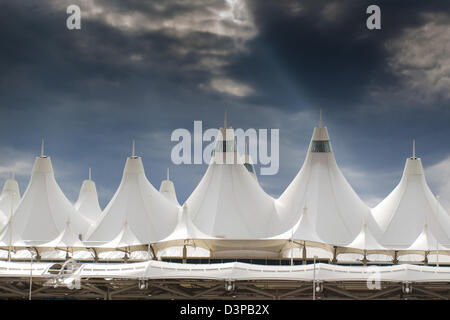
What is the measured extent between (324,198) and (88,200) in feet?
99.3

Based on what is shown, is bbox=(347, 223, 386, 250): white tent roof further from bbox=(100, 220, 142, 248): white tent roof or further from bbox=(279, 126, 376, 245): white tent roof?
bbox=(100, 220, 142, 248): white tent roof

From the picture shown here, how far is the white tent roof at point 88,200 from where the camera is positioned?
3228 inches

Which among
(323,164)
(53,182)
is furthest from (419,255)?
(53,182)

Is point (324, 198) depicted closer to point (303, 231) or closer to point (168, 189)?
point (303, 231)

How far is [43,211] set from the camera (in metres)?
69.6

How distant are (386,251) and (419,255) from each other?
17.4ft

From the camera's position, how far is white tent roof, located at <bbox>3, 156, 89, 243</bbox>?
224 ft

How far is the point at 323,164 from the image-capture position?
64.6 meters

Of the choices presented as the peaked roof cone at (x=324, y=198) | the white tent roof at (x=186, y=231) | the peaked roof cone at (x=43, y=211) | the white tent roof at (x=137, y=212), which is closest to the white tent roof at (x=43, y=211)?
the peaked roof cone at (x=43, y=211)

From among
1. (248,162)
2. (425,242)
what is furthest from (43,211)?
(425,242)

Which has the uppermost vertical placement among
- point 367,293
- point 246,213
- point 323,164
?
point 323,164

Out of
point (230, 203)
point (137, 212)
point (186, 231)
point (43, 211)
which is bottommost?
point (186, 231)

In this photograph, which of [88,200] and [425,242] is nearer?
[425,242]
